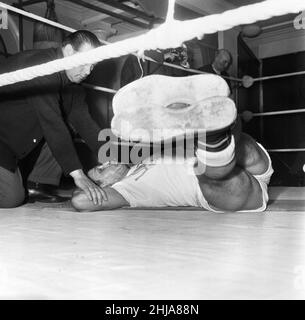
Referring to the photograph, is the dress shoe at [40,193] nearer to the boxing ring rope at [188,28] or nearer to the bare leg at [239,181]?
the bare leg at [239,181]

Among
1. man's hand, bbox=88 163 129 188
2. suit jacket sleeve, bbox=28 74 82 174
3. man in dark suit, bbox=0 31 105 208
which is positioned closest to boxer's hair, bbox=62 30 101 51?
man in dark suit, bbox=0 31 105 208

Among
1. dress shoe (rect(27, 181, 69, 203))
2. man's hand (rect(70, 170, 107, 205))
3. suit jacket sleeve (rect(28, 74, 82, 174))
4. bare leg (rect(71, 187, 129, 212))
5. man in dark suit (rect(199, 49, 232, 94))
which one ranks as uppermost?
man in dark suit (rect(199, 49, 232, 94))

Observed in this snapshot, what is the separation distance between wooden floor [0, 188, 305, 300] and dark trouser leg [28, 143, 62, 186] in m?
0.83

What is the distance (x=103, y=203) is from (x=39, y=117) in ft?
1.28

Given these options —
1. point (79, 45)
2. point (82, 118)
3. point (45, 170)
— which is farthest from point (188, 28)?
point (45, 170)

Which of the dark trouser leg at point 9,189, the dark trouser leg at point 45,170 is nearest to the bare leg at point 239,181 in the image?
the dark trouser leg at point 9,189

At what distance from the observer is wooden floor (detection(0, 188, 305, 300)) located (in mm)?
514

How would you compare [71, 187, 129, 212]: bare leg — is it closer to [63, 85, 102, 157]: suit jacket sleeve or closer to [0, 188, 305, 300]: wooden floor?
[0, 188, 305, 300]: wooden floor

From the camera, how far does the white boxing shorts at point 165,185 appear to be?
4.58ft

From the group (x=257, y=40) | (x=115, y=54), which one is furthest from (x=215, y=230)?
(x=257, y=40)

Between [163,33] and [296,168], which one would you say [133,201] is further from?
[296,168]

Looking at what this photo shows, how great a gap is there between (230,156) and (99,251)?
0.44 m

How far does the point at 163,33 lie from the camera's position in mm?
837

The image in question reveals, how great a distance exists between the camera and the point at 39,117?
1.55m
